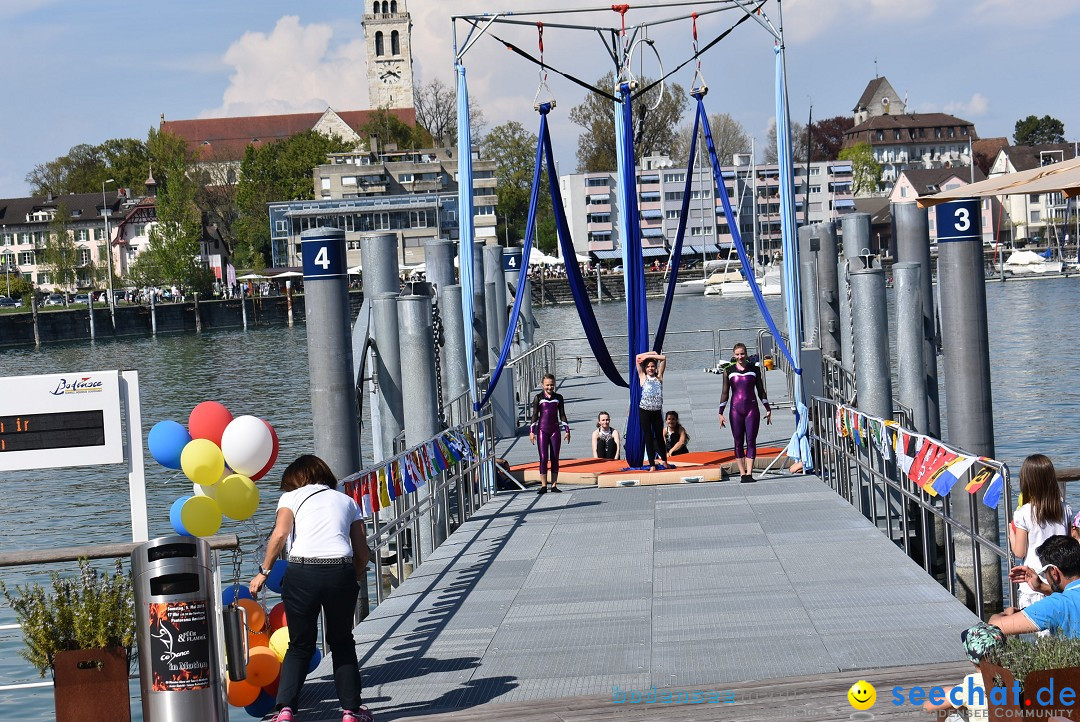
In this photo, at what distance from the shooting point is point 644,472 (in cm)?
1678

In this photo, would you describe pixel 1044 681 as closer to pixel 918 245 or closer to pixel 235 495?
pixel 235 495

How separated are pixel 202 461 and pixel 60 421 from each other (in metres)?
1.01

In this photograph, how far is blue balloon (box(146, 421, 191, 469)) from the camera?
33.2 feet

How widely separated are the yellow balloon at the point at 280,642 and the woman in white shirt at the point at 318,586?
1.62 feet

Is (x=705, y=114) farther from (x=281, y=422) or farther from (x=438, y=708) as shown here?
(x=281, y=422)

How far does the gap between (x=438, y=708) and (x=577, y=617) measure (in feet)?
7.96

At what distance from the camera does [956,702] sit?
254 inches

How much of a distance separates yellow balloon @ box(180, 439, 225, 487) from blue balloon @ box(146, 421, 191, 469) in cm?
37

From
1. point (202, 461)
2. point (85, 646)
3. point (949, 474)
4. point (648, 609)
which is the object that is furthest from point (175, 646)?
point (949, 474)

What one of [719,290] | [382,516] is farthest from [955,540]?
[719,290]

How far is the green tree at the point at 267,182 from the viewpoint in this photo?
129250 mm

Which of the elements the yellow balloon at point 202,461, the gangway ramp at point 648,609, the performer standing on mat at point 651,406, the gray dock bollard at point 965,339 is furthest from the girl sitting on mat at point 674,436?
the yellow balloon at point 202,461

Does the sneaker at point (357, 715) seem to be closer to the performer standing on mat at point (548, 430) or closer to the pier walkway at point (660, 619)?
the pier walkway at point (660, 619)

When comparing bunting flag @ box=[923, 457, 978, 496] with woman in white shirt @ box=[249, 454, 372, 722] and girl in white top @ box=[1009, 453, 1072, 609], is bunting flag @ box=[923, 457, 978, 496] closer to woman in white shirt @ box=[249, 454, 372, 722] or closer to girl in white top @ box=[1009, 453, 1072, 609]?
girl in white top @ box=[1009, 453, 1072, 609]
